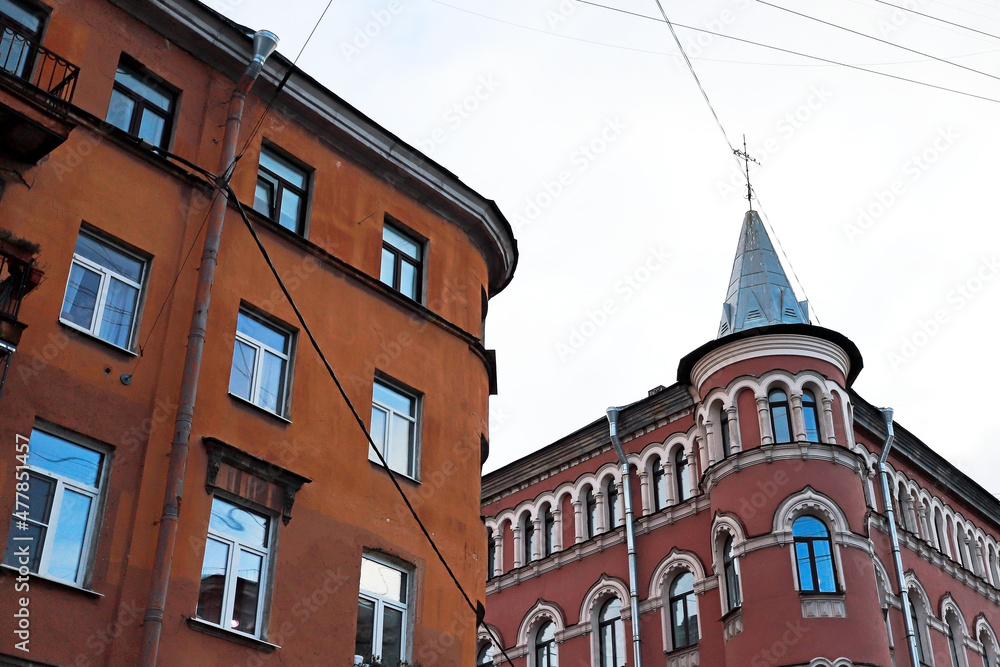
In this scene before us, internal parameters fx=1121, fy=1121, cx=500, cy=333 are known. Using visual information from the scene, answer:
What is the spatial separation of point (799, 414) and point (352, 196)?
12.4 meters

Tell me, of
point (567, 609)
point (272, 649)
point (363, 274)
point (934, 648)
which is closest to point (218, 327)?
point (363, 274)

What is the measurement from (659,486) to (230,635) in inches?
674

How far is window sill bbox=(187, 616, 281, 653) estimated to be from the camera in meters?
11.8

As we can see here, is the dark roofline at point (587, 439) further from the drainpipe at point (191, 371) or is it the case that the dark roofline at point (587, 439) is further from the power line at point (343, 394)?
the drainpipe at point (191, 371)

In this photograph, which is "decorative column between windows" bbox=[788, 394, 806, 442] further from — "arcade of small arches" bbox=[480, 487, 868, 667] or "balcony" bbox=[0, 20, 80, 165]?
"balcony" bbox=[0, 20, 80, 165]

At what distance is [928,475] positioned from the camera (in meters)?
29.1

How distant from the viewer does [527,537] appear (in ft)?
102

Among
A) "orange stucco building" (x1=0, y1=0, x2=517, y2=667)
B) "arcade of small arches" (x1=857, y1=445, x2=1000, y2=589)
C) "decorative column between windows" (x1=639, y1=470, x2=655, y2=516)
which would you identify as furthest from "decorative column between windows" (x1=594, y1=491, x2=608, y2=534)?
"orange stucco building" (x1=0, y1=0, x2=517, y2=667)

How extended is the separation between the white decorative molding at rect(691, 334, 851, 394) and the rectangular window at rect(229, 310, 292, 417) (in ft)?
44.3

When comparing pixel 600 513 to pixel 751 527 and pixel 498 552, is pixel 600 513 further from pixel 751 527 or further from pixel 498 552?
pixel 751 527

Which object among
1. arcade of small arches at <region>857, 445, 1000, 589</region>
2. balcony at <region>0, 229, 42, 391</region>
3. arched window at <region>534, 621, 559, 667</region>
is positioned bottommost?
balcony at <region>0, 229, 42, 391</region>

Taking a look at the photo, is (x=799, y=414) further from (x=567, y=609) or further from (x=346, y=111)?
(x=346, y=111)

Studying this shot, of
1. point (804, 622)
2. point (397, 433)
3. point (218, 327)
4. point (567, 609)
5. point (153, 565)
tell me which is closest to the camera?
point (153, 565)

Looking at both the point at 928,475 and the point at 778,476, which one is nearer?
the point at 778,476
